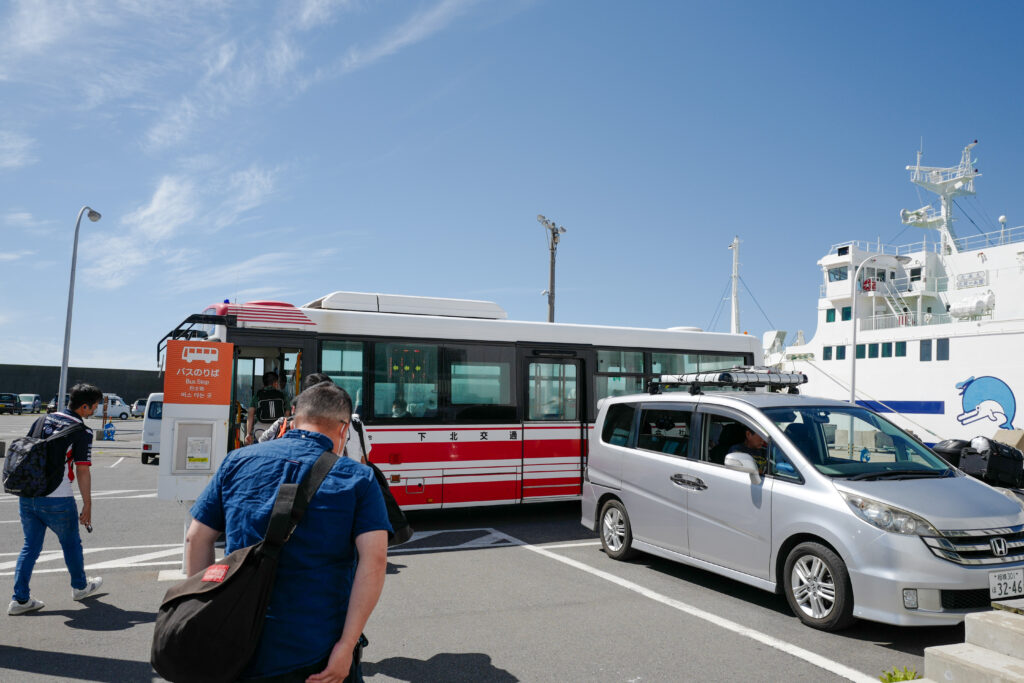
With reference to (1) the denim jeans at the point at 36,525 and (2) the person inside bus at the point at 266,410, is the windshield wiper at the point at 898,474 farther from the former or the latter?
(1) the denim jeans at the point at 36,525

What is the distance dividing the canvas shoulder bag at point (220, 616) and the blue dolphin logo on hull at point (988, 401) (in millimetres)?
29719

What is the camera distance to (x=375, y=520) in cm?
234

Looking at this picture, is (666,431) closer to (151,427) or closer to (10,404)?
(151,427)

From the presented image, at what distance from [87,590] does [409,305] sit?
537cm

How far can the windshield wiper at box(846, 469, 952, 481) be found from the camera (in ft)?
18.8

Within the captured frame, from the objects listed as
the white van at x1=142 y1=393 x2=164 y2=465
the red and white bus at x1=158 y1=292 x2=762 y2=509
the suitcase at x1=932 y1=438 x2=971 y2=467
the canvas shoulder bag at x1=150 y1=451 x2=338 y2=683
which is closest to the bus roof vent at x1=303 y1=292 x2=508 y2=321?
the red and white bus at x1=158 y1=292 x2=762 y2=509

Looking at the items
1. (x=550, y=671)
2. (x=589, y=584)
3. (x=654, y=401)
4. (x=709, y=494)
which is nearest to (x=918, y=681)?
(x=550, y=671)

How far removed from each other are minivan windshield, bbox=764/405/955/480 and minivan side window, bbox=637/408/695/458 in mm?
888

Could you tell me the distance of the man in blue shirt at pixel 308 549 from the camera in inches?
88.0

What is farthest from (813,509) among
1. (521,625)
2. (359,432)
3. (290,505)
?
(290,505)

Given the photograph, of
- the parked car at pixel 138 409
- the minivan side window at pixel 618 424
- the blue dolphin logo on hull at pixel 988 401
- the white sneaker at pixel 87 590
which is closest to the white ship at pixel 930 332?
the blue dolphin logo on hull at pixel 988 401

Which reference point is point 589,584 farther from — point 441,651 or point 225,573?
point 225,573

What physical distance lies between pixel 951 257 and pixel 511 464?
93.4ft

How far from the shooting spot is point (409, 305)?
10.4 meters
